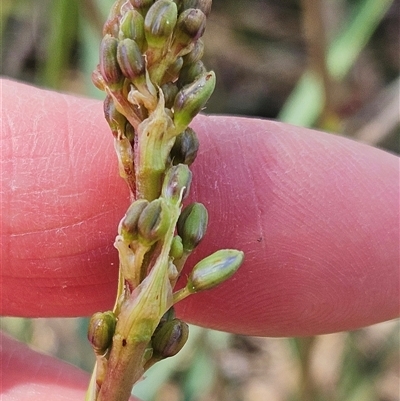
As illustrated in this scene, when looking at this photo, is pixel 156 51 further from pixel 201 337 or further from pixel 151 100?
pixel 201 337

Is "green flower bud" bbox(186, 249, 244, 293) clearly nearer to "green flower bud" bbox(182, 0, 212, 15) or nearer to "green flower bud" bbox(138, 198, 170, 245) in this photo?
"green flower bud" bbox(138, 198, 170, 245)

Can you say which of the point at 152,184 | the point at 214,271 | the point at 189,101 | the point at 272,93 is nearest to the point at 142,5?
the point at 189,101

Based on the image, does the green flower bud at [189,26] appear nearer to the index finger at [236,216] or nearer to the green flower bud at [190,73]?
the green flower bud at [190,73]

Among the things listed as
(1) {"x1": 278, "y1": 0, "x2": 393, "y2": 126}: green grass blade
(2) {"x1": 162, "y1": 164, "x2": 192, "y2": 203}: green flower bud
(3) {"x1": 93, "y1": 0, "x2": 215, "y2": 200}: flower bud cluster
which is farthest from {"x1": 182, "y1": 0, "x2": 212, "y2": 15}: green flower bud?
(1) {"x1": 278, "y1": 0, "x2": 393, "y2": 126}: green grass blade

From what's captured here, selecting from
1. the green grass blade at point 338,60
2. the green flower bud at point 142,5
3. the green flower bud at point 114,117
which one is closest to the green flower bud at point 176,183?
the green flower bud at point 114,117

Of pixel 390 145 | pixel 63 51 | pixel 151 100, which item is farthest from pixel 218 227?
pixel 390 145

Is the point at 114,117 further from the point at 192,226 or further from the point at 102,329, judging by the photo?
the point at 102,329
